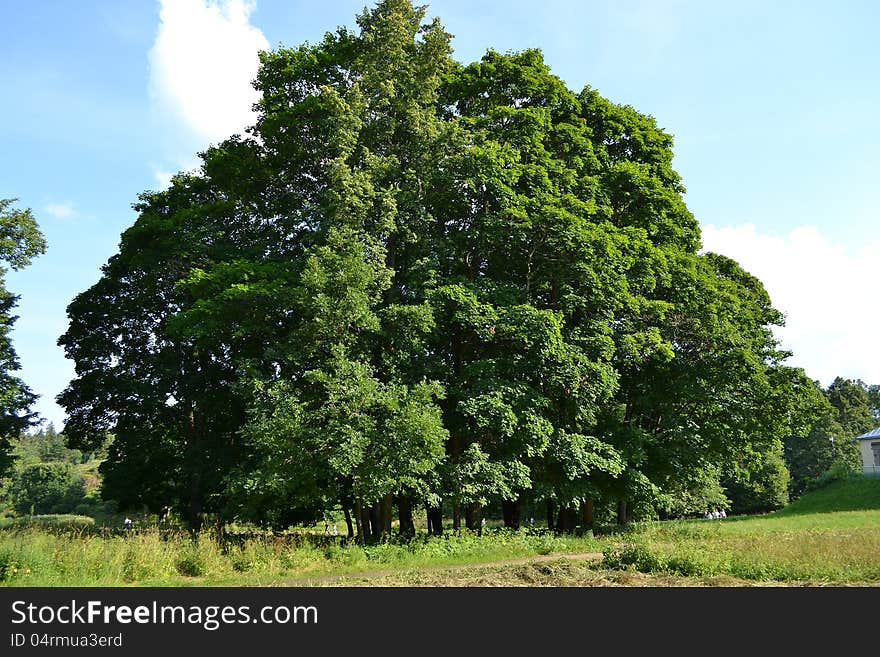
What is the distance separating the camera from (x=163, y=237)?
990 inches

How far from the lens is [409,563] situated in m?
15.5

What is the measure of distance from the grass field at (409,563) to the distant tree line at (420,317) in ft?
5.80

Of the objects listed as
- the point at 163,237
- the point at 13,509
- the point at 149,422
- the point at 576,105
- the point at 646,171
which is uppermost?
the point at 576,105

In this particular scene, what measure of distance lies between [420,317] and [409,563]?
6.97m

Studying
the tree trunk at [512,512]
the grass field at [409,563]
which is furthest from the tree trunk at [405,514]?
the grass field at [409,563]

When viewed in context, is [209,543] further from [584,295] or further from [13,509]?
[13,509]

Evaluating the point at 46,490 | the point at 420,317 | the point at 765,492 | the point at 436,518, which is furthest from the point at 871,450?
the point at 46,490

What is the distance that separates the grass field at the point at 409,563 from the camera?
38.2 feet

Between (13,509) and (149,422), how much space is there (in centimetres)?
5398

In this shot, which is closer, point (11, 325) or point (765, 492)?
point (11, 325)

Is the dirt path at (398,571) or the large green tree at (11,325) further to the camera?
the large green tree at (11,325)

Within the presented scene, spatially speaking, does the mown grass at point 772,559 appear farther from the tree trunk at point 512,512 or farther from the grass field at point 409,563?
the tree trunk at point 512,512

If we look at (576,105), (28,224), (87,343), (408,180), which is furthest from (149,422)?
(576,105)

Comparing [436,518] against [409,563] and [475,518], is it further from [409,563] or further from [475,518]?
[409,563]
